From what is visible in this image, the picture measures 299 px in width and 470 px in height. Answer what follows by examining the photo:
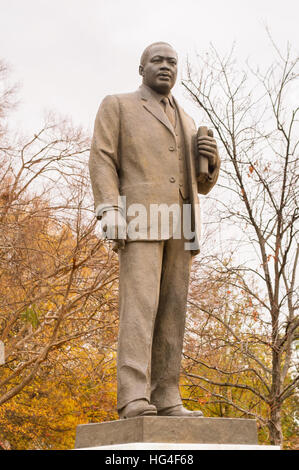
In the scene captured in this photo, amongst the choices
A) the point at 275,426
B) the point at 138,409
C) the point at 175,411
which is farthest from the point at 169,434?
the point at 275,426

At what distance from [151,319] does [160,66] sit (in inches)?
75.9

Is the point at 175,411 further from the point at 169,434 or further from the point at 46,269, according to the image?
the point at 46,269

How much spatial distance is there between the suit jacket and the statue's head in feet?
0.39

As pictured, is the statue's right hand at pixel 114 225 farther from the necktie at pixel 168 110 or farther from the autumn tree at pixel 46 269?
the autumn tree at pixel 46 269

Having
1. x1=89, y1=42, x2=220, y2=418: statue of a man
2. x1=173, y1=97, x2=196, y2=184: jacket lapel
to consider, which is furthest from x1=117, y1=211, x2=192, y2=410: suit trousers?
x1=173, y1=97, x2=196, y2=184: jacket lapel

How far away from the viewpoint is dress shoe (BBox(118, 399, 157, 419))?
13.8ft

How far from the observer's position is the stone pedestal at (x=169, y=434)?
3908 millimetres

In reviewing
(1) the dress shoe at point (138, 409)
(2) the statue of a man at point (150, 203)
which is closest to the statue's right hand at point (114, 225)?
(2) the statue of a man at point (150, 203)

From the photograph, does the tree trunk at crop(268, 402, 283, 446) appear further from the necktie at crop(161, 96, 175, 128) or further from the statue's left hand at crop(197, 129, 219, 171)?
the necktie at crop(161, 96, 175, 128)

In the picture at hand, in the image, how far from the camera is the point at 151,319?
458 cm
